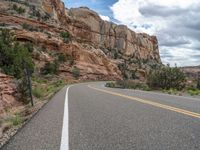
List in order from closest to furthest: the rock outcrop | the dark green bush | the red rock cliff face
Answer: the rock outcrop < the dark green bush < the red rock cliff face

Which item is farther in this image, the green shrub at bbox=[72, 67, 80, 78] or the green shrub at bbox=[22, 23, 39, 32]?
the green shrub at bbox=[22, 23, 39, 32]

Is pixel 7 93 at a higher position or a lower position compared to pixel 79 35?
lower

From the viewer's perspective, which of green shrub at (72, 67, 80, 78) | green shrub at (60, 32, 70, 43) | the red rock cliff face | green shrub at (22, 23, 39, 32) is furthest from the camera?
the red rock cliff face

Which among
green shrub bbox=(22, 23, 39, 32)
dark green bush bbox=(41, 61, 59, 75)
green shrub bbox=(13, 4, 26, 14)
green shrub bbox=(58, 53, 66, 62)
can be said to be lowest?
dark green bush bbox=(41, 61, 59, 75)

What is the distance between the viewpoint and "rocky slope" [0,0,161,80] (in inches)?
3019

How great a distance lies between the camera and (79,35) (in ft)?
402

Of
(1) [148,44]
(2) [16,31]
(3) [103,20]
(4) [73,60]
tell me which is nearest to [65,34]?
(4) [73,60]

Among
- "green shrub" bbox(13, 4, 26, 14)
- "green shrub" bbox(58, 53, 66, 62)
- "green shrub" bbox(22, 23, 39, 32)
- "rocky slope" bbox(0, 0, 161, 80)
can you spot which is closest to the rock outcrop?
"rocky slope" bbox(0, 0, 161, 80)

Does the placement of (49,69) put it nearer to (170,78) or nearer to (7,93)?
(170,78)

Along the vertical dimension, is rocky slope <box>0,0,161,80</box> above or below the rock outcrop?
above

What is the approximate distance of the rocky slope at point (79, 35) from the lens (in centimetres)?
7669

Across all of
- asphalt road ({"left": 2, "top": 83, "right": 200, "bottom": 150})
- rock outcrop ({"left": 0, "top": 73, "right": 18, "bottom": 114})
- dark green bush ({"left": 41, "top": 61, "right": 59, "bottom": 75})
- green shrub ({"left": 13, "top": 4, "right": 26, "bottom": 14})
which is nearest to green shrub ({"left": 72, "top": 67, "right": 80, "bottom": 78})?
dark green bush ({"left": 41, "top": 61, "right": 59, "bottom": 75})

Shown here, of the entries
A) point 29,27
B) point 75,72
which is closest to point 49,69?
point 75,72

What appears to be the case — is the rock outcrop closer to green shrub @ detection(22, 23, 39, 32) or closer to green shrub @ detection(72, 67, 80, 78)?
green shrub @ detection(72, 67, 80, 78)
